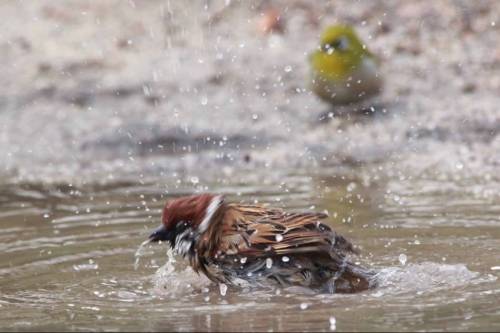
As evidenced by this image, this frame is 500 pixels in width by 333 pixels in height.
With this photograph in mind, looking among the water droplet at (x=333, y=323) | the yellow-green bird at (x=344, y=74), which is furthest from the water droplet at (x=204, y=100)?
the water droplet at (x=333, y=323)

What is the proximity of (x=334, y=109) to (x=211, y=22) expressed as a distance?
2.41 meters

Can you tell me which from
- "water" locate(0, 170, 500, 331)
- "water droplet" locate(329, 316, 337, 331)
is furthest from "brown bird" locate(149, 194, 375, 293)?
"water droplet" locate(329, 316, 337, 331)

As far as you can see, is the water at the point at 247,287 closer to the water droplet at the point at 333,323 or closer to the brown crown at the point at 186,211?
the water droplet at the point at 333,323

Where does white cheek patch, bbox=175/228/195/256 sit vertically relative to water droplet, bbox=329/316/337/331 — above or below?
above

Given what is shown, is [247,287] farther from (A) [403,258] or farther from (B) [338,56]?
(B) [338,56]

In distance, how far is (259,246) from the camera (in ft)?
20.8

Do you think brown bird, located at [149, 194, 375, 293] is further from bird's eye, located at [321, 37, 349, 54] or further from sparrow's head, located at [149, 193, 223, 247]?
bird's eye, located at [321, 37, 349, 54]

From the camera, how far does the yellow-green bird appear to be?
1199 cm

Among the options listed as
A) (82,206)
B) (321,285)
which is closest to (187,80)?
(82,206)

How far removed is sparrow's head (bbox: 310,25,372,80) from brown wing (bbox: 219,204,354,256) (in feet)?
18.2

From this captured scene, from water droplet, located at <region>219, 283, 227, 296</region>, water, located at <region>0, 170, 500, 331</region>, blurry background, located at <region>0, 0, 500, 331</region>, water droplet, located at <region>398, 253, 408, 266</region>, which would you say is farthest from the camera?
water droplet, located at <region>398, 253, 408, 266</region>

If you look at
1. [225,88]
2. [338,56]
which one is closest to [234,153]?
[225,88]

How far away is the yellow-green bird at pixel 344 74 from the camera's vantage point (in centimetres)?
1199

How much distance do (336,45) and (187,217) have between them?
239 inches
